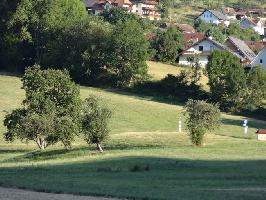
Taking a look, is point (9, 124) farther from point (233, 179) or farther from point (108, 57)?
point (108, 57)

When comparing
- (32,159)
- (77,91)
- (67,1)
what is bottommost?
(32,159)

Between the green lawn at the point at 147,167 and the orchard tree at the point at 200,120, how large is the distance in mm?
751

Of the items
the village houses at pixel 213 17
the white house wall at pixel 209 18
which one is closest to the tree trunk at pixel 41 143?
the village houses at pixel 213 17

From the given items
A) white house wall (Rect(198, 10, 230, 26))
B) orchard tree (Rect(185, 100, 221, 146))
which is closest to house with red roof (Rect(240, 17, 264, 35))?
white house wall (Rect(198, 10, 230, 26))

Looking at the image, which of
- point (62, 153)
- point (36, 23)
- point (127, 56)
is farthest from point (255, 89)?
point (62, 153)

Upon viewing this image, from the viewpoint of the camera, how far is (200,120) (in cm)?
4097

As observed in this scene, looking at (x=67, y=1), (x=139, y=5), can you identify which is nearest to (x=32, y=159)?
(x=67, y=1)

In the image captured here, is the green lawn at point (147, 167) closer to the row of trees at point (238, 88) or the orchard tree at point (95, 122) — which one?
the orchard tree at point (95, 122)

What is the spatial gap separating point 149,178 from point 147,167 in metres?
2.74

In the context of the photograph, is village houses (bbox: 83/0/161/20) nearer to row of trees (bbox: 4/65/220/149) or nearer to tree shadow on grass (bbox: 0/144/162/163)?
row of trees (bbox: 4/65/220/149)

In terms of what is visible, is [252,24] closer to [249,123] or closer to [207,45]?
[207,45]

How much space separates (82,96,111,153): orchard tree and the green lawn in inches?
29.0

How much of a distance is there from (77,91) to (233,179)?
52.2 feet

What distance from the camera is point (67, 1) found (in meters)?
84.9
